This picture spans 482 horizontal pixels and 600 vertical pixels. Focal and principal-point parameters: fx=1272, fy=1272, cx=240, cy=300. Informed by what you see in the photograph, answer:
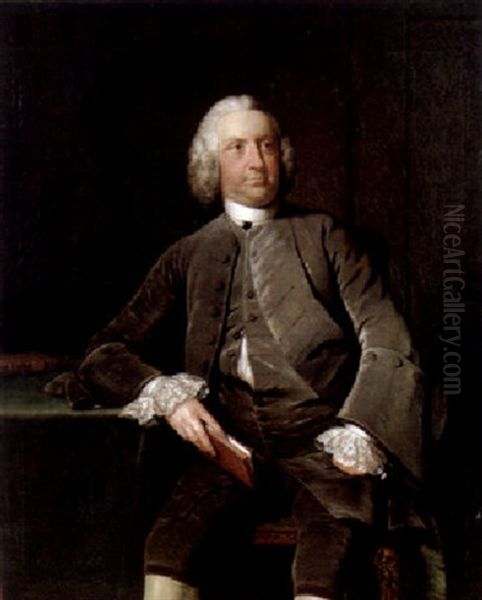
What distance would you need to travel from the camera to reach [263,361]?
318 cm

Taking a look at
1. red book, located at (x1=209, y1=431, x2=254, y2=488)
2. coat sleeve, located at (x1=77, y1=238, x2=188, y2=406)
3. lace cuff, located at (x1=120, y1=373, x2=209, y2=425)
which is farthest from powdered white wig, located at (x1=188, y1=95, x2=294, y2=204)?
red book, located at (x1=209, y1=431, x2=254, y2=488)

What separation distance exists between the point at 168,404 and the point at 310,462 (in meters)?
0.38

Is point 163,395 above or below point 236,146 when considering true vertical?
below

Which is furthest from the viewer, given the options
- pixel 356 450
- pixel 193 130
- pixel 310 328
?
pixel 193 130

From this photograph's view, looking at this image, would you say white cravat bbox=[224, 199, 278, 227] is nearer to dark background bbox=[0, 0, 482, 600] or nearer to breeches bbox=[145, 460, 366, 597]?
dark background bbox=[0, 0, 482, 600]

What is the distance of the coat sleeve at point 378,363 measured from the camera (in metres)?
3.12

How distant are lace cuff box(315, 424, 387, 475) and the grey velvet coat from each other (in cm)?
3

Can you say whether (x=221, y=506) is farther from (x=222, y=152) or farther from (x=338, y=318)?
(x=222, y=152)

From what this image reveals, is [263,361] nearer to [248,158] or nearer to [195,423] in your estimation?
[195,423]

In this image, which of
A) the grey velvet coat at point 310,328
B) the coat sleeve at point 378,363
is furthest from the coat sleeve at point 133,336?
the coat sleeve at point 378,363

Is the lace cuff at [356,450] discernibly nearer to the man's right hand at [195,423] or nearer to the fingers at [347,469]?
the fingers at [347,469]

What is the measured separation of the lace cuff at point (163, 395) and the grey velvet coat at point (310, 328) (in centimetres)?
2

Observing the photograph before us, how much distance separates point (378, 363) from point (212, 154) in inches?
26.9

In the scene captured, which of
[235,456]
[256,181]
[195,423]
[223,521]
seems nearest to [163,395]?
[195,423]
